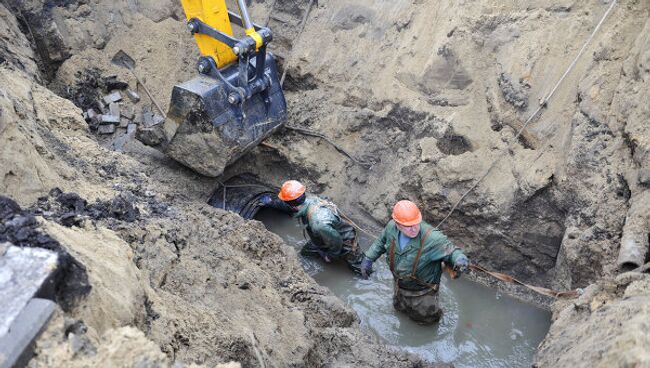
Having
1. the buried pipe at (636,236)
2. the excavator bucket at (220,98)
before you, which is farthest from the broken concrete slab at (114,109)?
the buried pipe at (636,236)

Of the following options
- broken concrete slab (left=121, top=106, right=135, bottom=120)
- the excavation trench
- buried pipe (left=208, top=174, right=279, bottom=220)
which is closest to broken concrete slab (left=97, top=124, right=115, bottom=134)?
broken concrete slab (left=121, top=106, right=135, bottom=120)

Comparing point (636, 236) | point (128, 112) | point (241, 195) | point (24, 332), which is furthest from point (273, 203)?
point (24, 332)

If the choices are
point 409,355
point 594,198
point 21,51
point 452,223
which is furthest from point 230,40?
point 594,198

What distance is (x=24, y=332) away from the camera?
2330mm

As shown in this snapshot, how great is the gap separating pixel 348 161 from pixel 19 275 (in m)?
5.39

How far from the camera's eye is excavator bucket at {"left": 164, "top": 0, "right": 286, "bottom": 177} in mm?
6312

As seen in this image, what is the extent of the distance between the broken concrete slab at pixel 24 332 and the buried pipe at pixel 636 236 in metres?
4.43

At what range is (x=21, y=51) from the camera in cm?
709

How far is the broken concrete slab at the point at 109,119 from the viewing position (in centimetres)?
774

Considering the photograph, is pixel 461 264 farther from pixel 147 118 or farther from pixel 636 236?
pixel 147 118

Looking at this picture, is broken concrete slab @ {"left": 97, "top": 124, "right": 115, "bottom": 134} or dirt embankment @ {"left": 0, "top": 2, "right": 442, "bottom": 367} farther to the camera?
broken concrete slab @ {"left": 97, "top": 124, "right": 115, "bottom": 134}

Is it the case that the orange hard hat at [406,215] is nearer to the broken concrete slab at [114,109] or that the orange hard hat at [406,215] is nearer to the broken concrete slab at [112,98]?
the broken concrete slab at [114,109]

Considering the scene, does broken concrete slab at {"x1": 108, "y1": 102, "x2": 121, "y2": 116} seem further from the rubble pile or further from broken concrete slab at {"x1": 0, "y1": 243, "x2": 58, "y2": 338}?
broken concrete slab at {"x1": 0, "y1": 243, "x2": 58, "y2": 338}

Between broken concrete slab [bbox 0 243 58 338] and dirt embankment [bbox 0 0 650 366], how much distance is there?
202 millimetres
